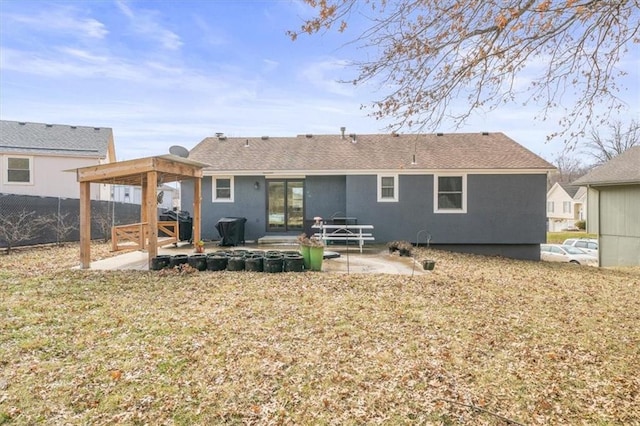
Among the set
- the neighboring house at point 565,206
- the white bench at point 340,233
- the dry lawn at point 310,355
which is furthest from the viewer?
the neighboring house at point 565,206

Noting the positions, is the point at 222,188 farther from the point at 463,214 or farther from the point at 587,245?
the point at 587,245

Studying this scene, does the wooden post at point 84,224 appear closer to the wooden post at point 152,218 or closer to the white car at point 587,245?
the wooden post at point 152,218

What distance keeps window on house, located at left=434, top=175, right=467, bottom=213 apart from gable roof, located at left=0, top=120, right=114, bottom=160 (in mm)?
15267

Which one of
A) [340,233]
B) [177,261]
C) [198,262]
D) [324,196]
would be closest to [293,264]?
[198,262]

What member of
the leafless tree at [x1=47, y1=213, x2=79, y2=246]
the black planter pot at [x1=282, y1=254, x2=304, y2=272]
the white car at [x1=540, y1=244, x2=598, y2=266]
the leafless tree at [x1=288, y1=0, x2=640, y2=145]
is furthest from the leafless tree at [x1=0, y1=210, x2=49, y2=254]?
the white car at [x1=540, y1=244, x2=598, y2=266]

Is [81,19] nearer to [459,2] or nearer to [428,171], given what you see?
[459,2]

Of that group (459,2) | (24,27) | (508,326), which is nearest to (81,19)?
(24,27)

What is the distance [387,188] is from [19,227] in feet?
37.8

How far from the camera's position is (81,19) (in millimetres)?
8883

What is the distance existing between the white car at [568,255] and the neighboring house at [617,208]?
150cm

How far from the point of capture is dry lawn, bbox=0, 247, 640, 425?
292 cm

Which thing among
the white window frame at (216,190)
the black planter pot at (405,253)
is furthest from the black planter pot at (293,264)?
the white window frame at (216,190)

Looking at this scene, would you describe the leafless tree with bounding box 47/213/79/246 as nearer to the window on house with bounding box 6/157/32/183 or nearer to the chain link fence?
the chain link fence

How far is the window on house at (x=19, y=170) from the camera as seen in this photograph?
54.2ft
